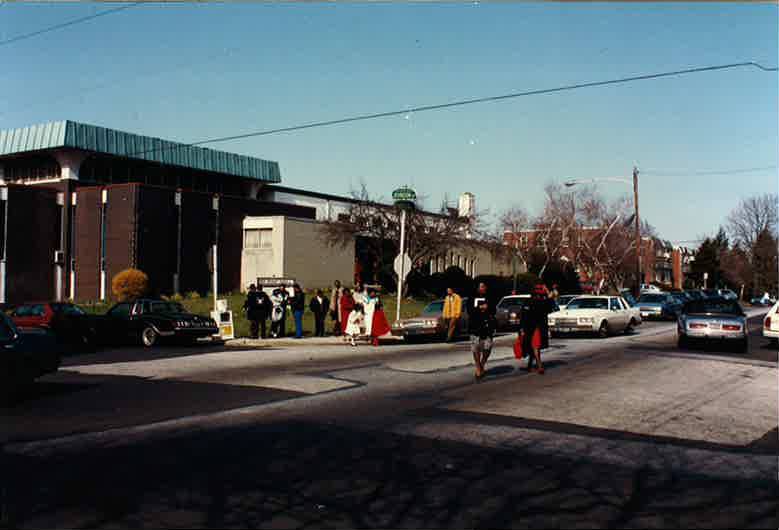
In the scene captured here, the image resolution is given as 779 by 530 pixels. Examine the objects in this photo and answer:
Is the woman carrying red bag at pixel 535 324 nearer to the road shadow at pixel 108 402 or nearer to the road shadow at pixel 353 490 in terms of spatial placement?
the road shadow at pixel 108 402

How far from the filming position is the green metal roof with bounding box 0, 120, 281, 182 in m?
44.1

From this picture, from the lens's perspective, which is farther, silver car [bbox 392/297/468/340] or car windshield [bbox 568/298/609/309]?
car windshield [bbox 568/298/609/309]

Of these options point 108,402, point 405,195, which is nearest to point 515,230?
point 405,195

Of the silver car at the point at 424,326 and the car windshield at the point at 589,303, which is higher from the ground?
the car windshield at the point at 589,303

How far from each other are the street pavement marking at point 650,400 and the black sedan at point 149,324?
1155cm

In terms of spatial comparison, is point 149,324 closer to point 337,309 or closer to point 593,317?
point 337,309

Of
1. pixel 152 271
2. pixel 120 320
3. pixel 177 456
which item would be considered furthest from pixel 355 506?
pixel 152 271

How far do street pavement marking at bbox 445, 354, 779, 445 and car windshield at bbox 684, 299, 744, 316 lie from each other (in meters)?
5.69

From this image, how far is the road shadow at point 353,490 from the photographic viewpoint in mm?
5668

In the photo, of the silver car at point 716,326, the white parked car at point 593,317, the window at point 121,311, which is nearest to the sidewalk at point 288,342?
the window at point 121,311

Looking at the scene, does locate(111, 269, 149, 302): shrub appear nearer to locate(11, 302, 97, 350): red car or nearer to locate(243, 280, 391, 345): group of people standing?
locate(11, 302, 97, 350): red car

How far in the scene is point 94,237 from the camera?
42000 mm

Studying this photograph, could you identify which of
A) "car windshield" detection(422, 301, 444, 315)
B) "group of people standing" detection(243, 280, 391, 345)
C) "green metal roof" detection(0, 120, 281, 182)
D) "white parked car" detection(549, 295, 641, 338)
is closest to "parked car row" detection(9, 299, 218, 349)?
"group of people standing" detection(243, 280, 391, 345)

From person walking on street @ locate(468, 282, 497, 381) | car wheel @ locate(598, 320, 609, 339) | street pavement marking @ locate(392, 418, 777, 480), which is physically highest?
person walking on street @ locate(468, 282, 497, 381)
